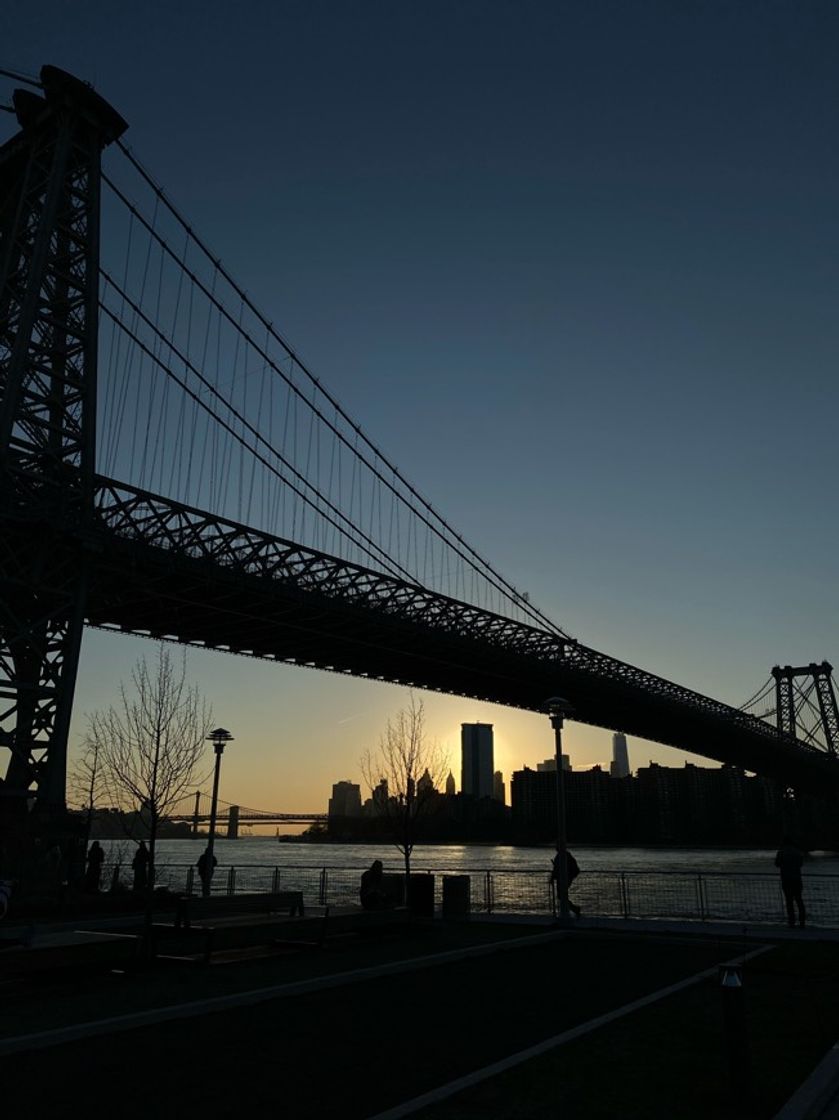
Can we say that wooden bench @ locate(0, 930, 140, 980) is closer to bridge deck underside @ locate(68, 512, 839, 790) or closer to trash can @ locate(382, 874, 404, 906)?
trash can @ locate(382, 874, 404, 906)

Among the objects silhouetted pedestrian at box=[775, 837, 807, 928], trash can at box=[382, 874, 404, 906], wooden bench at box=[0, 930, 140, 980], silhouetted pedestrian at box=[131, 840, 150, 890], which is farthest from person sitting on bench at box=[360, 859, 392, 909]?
silhouetted pedestrian at box=[775, 837, 807, 928]

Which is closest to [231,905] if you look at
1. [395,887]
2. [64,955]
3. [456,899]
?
[64,955]

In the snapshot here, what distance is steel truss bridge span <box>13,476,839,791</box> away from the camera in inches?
1244

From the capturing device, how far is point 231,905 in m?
14.4

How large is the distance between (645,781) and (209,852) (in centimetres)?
12883

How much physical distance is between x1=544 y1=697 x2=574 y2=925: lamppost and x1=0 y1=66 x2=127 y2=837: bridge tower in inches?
523

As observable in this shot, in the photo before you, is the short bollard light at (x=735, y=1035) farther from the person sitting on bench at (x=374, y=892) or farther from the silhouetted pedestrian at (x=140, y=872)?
the silhouetted pedestrian at (x=140, y=872)

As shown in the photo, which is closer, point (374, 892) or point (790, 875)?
point (374, 892)

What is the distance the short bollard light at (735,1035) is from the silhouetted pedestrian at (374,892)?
→ 1260 centimetres

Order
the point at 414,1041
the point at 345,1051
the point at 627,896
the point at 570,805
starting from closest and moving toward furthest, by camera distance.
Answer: the point at 345,1051 < the point at 414,1041 < the point at 627,896 < the point at 570,805

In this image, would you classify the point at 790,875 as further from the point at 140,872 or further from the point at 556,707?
the point at 140,872

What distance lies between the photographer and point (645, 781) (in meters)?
144

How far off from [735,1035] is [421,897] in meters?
12.7

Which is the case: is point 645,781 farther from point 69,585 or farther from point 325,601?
point 69,585
